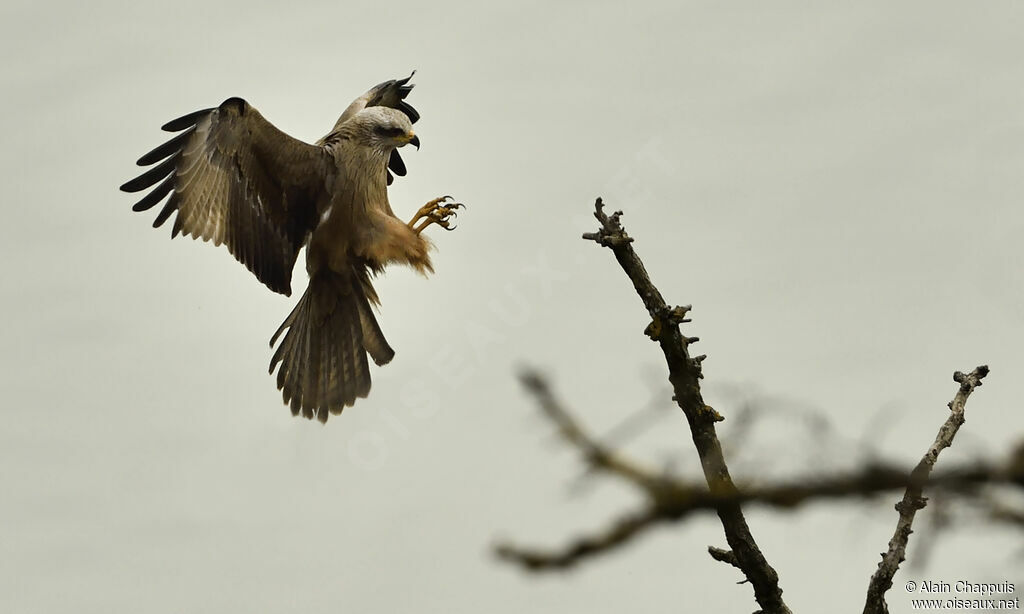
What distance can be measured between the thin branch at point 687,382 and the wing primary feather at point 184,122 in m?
3.76

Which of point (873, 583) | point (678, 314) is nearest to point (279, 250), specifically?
point (678, 314)

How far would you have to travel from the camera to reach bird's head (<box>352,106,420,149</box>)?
7.69 m

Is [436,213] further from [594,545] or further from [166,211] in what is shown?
[594,545]

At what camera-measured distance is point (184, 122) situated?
7227 mm

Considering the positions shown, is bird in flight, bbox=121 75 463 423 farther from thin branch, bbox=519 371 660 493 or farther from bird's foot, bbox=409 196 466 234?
thin branch, bbox=519 371 660 493

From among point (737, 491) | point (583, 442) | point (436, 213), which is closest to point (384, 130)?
point (436, 213)

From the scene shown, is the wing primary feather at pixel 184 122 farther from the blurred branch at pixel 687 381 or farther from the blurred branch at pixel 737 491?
the blurred branch at pixel 737 491

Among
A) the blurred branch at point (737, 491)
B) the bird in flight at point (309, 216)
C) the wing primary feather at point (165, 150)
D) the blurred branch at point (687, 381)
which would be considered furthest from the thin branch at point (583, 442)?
the wing primary feather at point (165, 150)

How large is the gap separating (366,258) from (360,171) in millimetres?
573

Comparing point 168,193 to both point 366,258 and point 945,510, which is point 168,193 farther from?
point 945,510

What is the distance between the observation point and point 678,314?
4.27 m

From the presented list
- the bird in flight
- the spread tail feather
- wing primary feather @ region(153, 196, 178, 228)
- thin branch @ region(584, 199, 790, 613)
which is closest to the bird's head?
the bird in flight

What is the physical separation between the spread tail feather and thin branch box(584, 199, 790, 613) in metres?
3.72

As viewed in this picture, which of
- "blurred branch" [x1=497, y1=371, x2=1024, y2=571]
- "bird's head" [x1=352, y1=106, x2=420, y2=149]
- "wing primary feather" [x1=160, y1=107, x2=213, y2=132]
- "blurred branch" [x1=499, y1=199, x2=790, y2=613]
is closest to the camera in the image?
"blurred branch" [x1=497, y1=371, x2=1024, y2=571]
